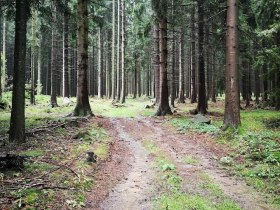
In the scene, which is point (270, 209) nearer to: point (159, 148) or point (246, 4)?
point (159, 148)

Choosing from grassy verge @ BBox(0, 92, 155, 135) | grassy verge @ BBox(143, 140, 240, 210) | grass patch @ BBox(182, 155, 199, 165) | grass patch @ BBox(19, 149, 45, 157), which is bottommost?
grassy verge @ BBox(143, 140, 240, 210)

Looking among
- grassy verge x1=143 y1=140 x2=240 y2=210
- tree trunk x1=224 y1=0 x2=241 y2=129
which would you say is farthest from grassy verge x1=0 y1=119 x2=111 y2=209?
tree trunk x1=224 y1=0 x2=241 y2=129

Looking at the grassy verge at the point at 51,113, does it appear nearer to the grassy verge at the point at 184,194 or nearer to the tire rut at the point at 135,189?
the tire rut at the point at 135,189

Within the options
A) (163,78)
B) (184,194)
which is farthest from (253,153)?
(163,78)

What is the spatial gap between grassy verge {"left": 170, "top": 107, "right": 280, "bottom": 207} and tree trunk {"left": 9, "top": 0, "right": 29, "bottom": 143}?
6.43m

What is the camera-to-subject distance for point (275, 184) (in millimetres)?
8352

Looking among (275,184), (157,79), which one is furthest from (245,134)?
(157,79)

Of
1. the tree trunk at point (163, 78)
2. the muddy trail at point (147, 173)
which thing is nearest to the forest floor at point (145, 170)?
the muddy trail at point (147, 173)

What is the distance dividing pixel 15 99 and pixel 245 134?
816 centimetres

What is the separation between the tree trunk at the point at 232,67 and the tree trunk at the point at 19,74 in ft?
25.4

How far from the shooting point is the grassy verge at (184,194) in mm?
6918

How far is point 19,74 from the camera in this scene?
36.8 ft

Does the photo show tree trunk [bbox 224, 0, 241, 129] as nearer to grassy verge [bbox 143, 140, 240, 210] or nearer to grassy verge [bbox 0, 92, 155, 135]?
grassy verge [bbox 143, 140, 240, 210]

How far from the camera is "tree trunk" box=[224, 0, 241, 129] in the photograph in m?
14.2
